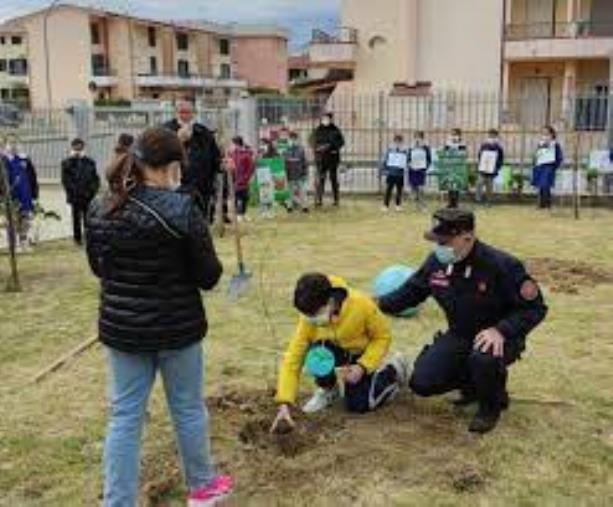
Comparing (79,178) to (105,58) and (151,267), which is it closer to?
(151,267)

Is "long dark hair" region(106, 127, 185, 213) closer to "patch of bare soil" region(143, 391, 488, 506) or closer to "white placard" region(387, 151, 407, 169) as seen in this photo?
"patch of bare soil" region(143, 391, 488, 506)

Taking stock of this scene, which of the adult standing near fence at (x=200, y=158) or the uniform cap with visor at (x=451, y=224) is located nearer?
the uniform cap with visor at (x=451, y=224)

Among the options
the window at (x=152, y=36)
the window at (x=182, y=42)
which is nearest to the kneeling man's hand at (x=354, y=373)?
the window at (x=152, y=36)

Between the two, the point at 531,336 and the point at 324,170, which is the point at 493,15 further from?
the point at 531,336

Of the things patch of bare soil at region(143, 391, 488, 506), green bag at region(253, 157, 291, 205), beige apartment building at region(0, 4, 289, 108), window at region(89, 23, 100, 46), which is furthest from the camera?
window at region(89, 23, 100, 46)

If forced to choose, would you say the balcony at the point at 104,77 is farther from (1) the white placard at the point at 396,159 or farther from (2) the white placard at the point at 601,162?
(2) the white placard at the point at 601,162

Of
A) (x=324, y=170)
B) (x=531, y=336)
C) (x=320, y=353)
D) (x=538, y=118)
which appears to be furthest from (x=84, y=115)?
(x=320, y=353)

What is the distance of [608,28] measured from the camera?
3438 centimetres

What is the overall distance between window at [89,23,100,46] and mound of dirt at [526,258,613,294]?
194 ft

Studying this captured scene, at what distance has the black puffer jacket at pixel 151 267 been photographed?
3.67 meters

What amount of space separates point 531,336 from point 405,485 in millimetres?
3178

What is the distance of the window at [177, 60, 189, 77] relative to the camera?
74938 mm

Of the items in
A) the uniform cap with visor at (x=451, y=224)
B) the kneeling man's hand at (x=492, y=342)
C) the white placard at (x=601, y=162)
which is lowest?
the kneeling man's hand at (x=492, y=342)

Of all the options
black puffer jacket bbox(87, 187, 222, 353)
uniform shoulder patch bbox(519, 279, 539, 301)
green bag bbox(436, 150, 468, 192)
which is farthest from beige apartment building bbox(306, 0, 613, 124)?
black puffer jacket bbox(87, 187, 222, 353)
